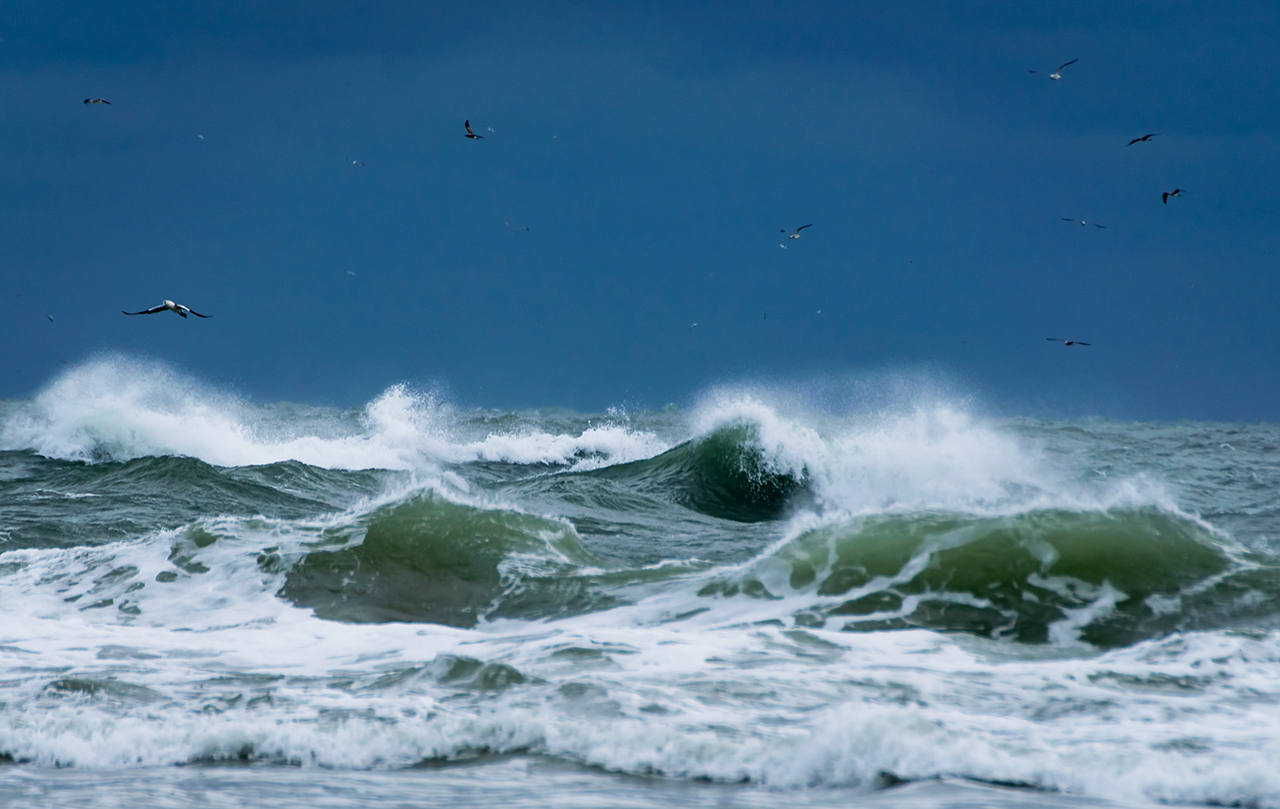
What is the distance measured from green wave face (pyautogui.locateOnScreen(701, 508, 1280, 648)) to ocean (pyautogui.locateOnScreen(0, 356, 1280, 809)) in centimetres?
3

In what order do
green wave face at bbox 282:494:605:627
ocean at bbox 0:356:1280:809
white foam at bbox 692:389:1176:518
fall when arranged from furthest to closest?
white foam at bbox 692:389:1176:518
green wave face at bbox 282:494:605:627
ocean at bbox 0:356:1280:809

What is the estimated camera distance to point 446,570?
Answer: 970cm

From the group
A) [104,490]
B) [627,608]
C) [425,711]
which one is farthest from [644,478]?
[425,711]

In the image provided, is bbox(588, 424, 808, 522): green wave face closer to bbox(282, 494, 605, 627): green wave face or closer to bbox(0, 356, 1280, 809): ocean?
bbox(0, 356, 1280, 809): ocean

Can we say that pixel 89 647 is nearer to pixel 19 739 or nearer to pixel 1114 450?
pixel 19 739

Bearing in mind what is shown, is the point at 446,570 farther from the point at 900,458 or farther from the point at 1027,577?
the point at 900,458

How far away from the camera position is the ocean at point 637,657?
16.5ft

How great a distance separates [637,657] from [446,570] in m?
3.26

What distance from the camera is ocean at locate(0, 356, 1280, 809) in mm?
5031

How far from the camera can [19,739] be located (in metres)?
5.79

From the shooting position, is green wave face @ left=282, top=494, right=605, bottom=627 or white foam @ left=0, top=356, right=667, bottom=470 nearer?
green wave face @ left=282, top=494, right=605, bottom=627

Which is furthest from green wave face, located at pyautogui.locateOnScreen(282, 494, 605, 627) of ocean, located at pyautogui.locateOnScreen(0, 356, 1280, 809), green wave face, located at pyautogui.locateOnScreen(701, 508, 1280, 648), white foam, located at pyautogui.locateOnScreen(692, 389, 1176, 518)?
white foam, located at pyautogui.locateOnScreen(692, 389, 1176, 518)

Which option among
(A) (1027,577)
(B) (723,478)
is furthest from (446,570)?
(B) (723,478)

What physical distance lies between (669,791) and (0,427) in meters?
24.9
